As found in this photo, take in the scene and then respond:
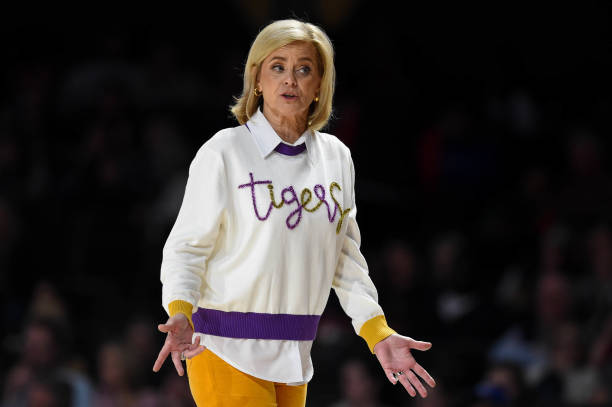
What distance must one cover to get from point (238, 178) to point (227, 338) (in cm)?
41

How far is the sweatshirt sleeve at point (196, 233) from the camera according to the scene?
2.47 m

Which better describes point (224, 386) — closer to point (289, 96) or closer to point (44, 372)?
point (289, 96)

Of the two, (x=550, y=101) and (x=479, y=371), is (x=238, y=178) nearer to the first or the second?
(x=479, y=371)

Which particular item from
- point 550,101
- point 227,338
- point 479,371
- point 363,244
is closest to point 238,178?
point 227,338

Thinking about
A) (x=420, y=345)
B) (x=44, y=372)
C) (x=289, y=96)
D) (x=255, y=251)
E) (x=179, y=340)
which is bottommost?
(x=44, y=372)

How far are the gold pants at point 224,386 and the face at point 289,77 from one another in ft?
2.23

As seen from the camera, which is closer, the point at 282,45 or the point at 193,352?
the point at 193,352

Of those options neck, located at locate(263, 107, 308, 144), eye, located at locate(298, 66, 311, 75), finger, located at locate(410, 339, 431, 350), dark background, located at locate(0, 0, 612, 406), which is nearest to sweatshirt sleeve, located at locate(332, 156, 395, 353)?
finger, located at locate(410, 339, 431, 350)

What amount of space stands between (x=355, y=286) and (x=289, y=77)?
23.6 inches

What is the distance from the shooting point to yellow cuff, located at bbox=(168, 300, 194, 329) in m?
2.41

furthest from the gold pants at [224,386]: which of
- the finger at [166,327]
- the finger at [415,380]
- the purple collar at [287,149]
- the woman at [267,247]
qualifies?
A: the purple collar at [287,149]

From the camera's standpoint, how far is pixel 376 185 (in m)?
5.91

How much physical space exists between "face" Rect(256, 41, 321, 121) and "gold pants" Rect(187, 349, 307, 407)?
0.68m

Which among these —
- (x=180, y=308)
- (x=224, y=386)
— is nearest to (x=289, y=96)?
(x=180, y=308)
